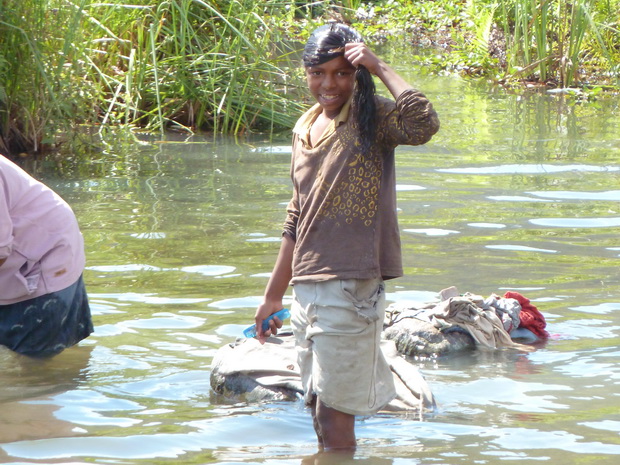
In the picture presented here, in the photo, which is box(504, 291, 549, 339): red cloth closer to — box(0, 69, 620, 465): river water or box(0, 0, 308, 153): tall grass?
box(0, 69, 620, 465): river water

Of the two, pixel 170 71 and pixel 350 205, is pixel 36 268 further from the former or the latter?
pixel 170 71

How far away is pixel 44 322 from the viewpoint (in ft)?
14.3

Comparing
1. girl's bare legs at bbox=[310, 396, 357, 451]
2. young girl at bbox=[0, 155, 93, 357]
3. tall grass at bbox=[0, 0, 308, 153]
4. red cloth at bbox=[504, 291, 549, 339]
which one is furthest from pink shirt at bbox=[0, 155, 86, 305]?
tall grass at bbox=[0, 0, 308, 153]

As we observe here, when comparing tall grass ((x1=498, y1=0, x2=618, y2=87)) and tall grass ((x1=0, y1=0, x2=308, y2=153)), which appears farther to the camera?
tall grass ((x1=498, y1=0, x2=618, y2=87))

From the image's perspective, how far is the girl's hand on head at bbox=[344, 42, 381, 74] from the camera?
3.13 m

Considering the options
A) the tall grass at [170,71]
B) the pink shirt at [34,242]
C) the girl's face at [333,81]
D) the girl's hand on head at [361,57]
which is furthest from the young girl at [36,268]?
the tall grass at [170,71]

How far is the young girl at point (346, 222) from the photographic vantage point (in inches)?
126

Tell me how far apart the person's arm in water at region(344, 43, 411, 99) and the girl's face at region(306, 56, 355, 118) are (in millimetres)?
65

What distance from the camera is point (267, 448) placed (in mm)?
3564

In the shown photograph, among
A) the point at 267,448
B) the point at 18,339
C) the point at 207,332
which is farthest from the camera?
the point at 207,332

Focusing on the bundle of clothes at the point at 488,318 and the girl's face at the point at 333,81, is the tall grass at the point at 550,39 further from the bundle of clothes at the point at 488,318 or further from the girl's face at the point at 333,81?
the girl's face at the point at 333,81

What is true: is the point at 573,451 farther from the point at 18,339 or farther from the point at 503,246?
the point at 503,246

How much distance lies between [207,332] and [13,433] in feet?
4.86

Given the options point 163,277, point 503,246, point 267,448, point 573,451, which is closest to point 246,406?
point 267,448
